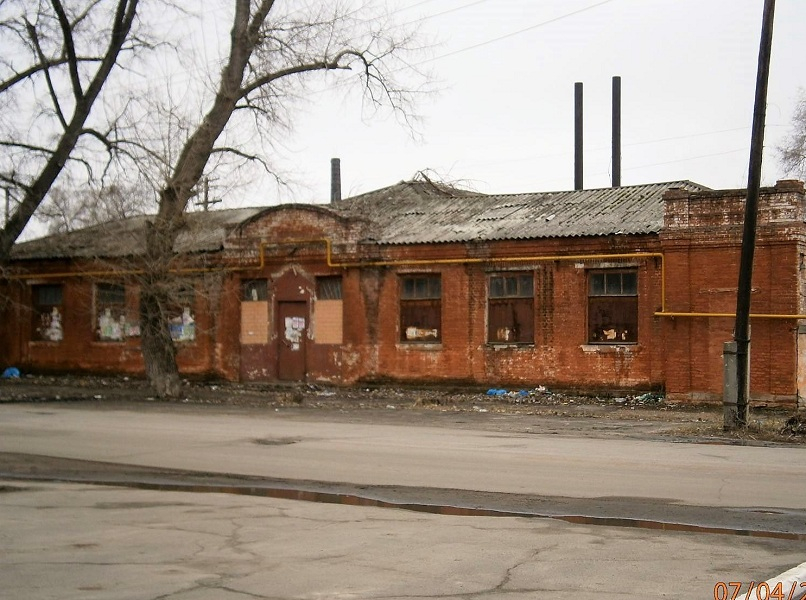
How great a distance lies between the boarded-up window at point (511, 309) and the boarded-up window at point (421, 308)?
5.03ft

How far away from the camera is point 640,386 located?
24062 mm

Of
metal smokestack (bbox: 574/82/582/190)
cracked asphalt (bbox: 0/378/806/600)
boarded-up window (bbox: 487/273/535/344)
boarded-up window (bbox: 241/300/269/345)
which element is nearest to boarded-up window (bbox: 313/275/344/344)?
boarded-up window (bbox: 241/300/269/345)

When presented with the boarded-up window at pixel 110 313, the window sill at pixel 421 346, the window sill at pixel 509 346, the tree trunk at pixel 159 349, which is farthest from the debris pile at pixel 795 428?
the boarded-up window at pixel 110 313

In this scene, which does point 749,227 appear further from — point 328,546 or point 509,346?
point 328,546

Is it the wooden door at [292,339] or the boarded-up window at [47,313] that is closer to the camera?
the wooden door at [292,339]

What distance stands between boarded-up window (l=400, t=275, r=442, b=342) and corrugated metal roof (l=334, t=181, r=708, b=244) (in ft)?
3.81

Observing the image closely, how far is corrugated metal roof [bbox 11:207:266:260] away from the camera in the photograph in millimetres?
25906

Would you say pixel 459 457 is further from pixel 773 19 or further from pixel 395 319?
pixel 395 319

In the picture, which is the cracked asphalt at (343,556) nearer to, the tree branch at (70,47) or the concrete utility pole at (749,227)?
the concrete utility pole at (749,227)

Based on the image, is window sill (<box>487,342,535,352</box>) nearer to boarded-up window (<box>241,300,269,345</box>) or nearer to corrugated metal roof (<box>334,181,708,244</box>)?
corrugated metal roof (<box>334,181,708,244</box>)

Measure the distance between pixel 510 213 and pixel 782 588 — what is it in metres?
22.2

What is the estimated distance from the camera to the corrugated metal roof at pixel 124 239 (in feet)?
85.0

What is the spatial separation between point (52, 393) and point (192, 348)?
4723mm

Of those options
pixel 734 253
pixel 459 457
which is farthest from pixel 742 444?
pixel 734 253
